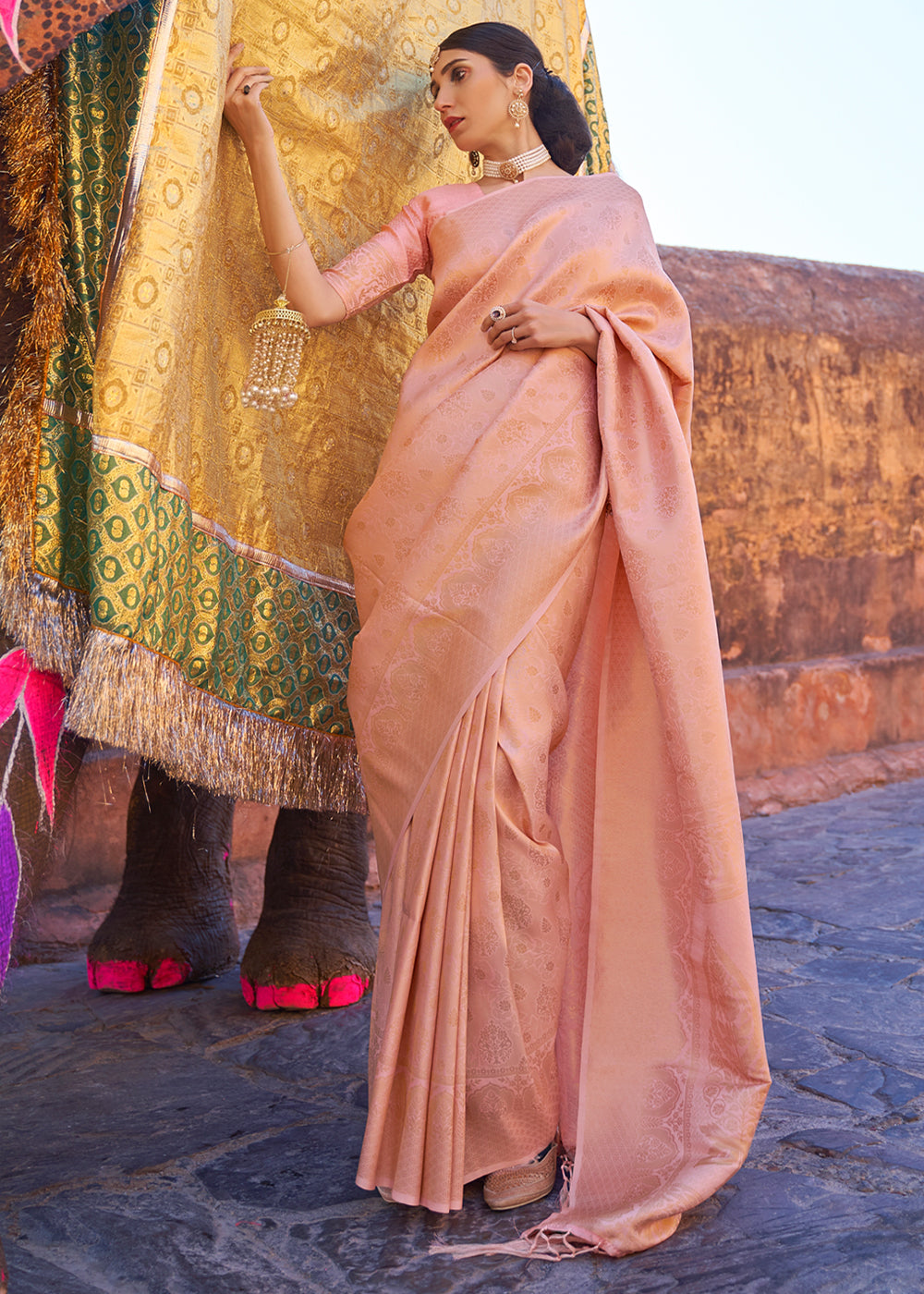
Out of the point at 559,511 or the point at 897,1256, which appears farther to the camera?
the point at 559,511

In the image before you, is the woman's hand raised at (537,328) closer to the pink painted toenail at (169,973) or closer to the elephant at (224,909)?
the elephant at (224,909)

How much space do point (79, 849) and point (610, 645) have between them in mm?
1949

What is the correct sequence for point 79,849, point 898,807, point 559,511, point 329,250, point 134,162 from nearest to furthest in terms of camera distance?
point 134,162, point 559,511, point 329,250, point 79,849, point 898,807

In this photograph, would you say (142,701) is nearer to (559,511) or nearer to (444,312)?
(559,511)

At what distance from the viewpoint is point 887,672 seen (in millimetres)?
5133

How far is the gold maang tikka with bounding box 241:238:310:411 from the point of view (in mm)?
1931

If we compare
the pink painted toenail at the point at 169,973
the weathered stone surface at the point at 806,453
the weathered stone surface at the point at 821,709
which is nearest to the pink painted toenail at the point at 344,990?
the pink painted toenail at the point at 169,973

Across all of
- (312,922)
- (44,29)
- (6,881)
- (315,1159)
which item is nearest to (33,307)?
(44,29)

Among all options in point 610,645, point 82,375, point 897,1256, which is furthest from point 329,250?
point 897,1256

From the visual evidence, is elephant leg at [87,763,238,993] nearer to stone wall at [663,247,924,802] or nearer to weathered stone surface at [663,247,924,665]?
stone wall at [663,247,924,802]

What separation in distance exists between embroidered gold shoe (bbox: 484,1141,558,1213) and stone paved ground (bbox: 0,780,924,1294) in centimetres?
2

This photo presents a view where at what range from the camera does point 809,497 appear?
5.11m

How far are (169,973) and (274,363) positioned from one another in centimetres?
143

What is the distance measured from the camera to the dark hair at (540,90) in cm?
198
